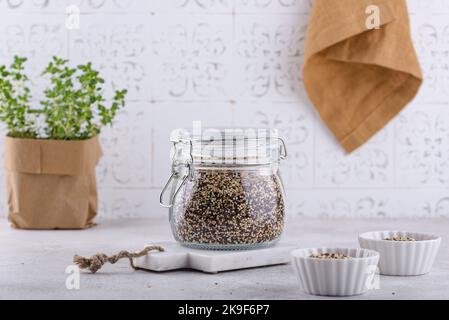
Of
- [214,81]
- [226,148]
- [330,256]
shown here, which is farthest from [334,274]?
[214,81]

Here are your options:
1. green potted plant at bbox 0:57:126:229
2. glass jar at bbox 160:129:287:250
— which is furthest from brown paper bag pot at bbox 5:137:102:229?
glass jar at bbox 160:129:287:250

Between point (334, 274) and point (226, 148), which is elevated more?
point (226, 148)

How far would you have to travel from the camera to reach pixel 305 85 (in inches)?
63.4

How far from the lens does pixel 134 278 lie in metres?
1.01

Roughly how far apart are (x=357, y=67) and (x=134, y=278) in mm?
805

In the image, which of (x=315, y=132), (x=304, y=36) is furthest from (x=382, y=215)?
(x=304, y=36)

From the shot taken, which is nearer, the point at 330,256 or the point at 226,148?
the point at 330,256

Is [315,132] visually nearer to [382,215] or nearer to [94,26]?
[382,215]

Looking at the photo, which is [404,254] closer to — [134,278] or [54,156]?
[134,278]

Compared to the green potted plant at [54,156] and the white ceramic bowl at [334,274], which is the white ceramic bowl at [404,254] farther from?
the green potted plant at [54,156]

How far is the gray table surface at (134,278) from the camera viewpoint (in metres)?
0.91

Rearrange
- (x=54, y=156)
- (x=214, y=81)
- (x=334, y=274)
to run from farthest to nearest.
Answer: (x=214, y=81)
(x=54, y=156)
(x=334, y=274)

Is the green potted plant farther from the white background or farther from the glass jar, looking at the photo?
the glass jar

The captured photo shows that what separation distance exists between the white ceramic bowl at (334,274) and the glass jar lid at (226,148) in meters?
0.21
